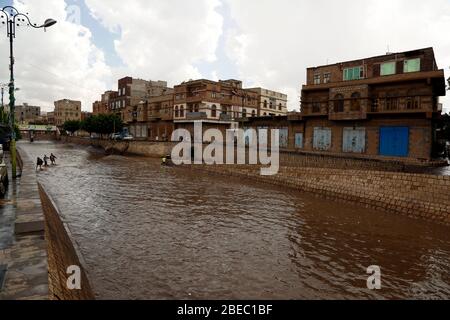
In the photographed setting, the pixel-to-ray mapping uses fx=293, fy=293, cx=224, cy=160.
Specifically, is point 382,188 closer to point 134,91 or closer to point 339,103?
point 339,103

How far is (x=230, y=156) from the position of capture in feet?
111

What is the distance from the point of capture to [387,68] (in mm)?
30266

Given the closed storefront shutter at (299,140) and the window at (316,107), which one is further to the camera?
the closed storefront shutter at (299,140)

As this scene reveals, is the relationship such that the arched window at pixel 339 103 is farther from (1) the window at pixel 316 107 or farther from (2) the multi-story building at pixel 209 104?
(2) the multi-story building at pixel 209 104

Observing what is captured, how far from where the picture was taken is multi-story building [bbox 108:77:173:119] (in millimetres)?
77875

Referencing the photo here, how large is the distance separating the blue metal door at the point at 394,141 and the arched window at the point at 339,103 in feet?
16.7

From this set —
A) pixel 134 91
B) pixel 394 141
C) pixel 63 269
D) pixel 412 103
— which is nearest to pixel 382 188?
pixel 394 141

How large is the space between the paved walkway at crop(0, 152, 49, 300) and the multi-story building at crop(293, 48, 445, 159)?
3031 cm

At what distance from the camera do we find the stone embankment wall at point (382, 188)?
15.8 meters

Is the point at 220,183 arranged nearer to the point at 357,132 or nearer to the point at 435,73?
the point at 357,132

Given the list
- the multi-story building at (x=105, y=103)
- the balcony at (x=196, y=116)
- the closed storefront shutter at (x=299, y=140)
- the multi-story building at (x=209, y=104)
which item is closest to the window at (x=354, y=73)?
the closed storefront shutter at (x=299, y=140)

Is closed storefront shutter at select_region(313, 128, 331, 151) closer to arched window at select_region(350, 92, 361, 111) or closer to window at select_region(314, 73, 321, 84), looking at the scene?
A: arched window at select_region(350, 92, 361, 111)

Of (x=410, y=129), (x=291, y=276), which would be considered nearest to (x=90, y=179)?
(x=291, y=276)

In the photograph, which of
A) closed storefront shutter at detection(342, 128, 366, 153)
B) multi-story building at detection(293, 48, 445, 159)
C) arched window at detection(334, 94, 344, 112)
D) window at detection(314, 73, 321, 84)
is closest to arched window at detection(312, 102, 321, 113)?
multi-story building at detection(293, 48, 445, 159)
